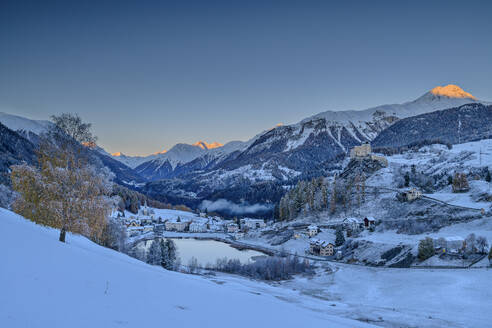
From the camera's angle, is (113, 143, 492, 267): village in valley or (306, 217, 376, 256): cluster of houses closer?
(113, 143, 492, 267): village in valley

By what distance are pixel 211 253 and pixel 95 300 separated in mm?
81555

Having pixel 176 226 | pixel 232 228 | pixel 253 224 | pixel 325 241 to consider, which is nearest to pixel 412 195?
pixel 325 241

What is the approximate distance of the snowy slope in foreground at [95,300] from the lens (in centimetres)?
473

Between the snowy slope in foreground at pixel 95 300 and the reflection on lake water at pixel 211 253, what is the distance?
63.1 meters

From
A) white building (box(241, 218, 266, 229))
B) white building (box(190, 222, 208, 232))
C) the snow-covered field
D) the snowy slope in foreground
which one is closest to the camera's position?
the snowy slope in foreground

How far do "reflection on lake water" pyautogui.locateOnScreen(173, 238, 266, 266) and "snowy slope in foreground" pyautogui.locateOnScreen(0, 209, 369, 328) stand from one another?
63077 mm

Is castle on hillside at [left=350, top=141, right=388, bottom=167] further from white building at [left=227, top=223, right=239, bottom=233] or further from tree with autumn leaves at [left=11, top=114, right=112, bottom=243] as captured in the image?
tree with autumn leaves at [left=11, top=114, right=112, bottom=243]


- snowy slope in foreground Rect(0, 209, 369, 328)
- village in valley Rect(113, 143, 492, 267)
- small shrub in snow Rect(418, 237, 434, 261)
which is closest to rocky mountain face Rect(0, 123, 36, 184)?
village in valley Rect(113, 143, 492, 267)

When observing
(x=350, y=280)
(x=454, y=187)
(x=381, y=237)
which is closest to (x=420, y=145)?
(x=454, y=187)

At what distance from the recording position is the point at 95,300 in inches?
227

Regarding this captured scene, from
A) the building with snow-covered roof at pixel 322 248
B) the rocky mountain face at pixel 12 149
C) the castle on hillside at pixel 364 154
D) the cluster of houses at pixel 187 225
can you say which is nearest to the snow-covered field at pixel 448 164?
the castle on hillside at pixel 364 154

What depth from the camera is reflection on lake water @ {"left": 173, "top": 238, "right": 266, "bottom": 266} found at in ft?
240

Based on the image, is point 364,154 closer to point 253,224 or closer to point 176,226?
point 253,224

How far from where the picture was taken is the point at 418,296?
33.1m
